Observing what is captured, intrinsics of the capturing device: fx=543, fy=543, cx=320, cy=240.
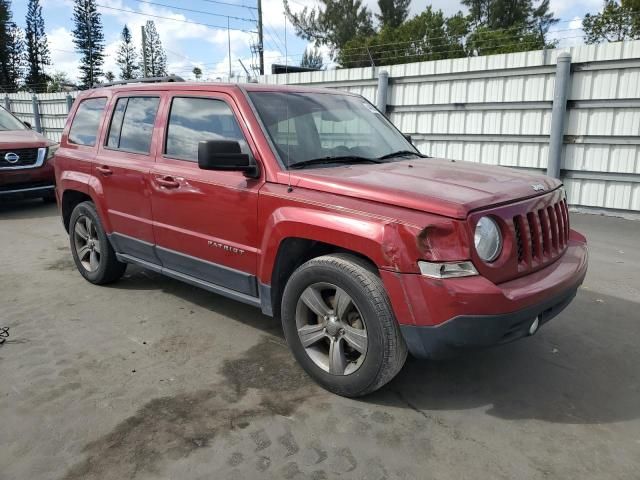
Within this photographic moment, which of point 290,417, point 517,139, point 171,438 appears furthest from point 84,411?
point 517,139

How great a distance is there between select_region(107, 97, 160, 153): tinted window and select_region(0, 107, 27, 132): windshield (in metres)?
6.63

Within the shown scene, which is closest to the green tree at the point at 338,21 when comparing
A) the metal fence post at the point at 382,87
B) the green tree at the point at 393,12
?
the green tree at the point at 393,12

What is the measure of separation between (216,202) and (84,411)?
154 centimetres

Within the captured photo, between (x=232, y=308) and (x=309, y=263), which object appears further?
(x=232, y=308)

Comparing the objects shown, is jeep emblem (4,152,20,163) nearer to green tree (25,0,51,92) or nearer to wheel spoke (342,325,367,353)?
wheel spoke (342,325,367,353)

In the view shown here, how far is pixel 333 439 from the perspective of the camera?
111 inches

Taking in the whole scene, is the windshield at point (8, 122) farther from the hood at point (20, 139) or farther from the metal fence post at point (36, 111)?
the metal fence post at point (36, 111)

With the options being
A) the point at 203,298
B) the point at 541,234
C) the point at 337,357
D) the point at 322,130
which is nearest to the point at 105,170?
the point at 203,298

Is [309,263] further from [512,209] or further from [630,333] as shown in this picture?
[630,333]

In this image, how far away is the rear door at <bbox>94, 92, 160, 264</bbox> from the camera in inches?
173

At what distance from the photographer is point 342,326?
3.16 m

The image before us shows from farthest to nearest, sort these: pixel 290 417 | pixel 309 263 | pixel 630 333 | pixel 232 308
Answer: pixel 232 308, pixel 630 333, pixel 309 263, pixel 290 417

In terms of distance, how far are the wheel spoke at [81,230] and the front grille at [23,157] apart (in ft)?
15.8

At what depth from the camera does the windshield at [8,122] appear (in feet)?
33.5
